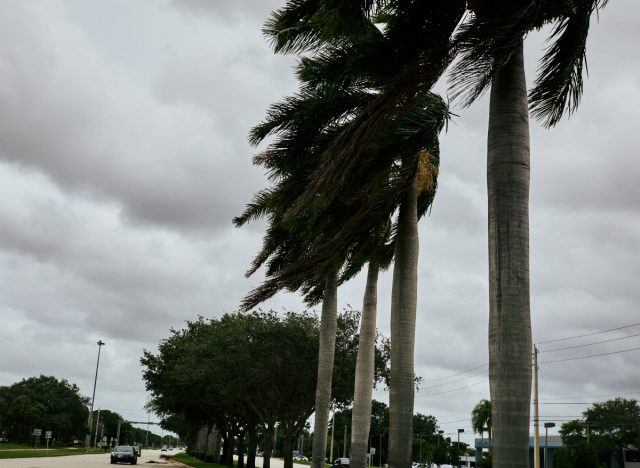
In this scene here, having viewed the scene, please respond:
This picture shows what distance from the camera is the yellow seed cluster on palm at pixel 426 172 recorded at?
15.5m

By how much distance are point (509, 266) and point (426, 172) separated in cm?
816

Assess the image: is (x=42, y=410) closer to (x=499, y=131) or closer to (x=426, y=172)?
(x=426, y=172)

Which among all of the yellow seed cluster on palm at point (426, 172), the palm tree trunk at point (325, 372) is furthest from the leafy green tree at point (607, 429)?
the yellow seed cluster on palm at point (426, 172)

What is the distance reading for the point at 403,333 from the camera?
516 inches

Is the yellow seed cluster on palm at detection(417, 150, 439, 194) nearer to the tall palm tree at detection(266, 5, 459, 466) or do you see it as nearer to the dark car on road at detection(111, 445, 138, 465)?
the tall palm tree at detection(266, 5, 459, 466)

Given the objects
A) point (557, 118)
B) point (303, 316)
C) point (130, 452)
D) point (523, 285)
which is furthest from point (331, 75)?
point (130, 452)

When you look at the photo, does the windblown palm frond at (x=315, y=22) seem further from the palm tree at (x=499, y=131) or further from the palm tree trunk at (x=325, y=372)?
the palm tree trunk at (x=325, y=372)

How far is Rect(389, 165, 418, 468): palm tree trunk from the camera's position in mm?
12484

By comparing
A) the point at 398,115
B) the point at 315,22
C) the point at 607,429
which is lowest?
the point at 607,429

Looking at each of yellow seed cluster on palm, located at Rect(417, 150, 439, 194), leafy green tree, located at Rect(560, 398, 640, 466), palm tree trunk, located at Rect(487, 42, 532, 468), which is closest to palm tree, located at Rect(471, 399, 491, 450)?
leafy green tree, located at Rect(560, 398, 640, 466)

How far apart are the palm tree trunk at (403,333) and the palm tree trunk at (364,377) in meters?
4.42

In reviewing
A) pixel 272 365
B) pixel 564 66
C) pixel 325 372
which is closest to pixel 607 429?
pixel 272 365

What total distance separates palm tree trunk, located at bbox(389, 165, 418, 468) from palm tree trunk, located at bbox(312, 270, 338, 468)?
524 cm

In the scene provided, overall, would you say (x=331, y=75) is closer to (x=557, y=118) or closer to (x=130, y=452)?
(x=557, y=118)
